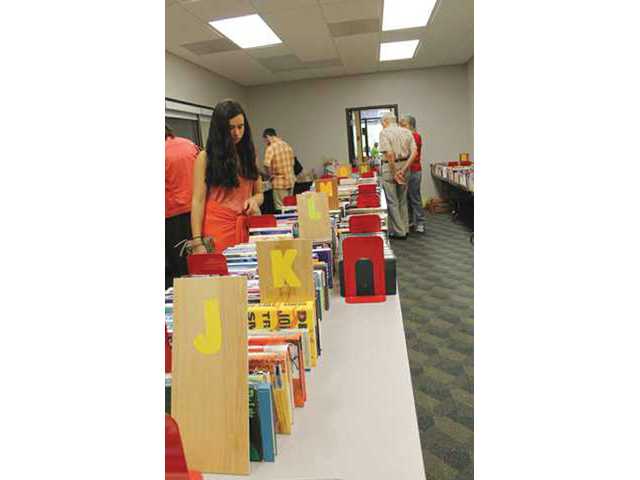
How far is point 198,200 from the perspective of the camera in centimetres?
215

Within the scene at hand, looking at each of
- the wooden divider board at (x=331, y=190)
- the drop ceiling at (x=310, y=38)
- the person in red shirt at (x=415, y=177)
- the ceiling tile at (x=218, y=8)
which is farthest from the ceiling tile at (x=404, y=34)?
the wooden divider board at (x=331, y=190)

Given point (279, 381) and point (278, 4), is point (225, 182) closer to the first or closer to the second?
point (279, 381)

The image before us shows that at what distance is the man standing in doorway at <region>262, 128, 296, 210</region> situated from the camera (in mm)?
5762

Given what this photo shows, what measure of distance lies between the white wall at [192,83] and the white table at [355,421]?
5.08 meters

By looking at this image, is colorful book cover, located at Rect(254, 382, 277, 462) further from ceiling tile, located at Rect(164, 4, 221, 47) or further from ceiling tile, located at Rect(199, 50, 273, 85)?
ceiling tile, located at Rect(199, 50, 273, 85)

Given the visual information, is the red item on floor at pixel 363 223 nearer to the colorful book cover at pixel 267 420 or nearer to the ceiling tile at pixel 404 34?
the colorful book cover at pixel 267 420

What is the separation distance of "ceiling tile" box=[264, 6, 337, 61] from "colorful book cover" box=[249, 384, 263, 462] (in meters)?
4.65

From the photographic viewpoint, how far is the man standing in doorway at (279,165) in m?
5.76

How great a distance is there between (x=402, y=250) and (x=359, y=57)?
3.59m

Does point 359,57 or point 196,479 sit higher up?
point 359,57

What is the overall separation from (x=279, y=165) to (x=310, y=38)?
5.52 feet
